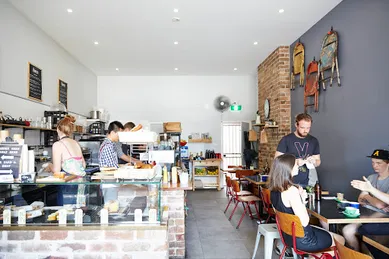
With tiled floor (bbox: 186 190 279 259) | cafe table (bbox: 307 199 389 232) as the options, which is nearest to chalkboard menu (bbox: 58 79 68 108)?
tiled floor (bbox: 186 190 279 259)

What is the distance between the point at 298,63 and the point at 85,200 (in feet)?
15.0

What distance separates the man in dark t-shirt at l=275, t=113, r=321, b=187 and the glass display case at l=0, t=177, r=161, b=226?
191 cm

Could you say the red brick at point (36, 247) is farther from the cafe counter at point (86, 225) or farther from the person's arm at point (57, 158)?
the person's arm at point (57, 158)

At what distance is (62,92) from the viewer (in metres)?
5.88

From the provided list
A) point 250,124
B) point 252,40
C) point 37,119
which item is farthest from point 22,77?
point 250,124

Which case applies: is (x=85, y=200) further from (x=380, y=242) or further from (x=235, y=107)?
(x=235, y=107)

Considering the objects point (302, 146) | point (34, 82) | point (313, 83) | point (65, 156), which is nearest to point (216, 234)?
point (302, 146)

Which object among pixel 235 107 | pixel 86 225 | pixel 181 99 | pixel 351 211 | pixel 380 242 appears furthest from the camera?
pixel 181 99

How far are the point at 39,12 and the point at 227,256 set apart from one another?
4393mm

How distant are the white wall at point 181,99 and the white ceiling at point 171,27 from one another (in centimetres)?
147

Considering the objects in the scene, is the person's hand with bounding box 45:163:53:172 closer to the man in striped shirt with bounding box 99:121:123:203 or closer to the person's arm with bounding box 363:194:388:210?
the man in striped shirt with bounding box 99:121:123:203

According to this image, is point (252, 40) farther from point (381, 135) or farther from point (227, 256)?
point (227, 256)

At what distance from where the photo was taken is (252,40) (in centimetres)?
557

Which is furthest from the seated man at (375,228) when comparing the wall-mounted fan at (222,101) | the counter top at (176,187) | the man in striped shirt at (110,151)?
the wall-mounted fan at (222,101)
